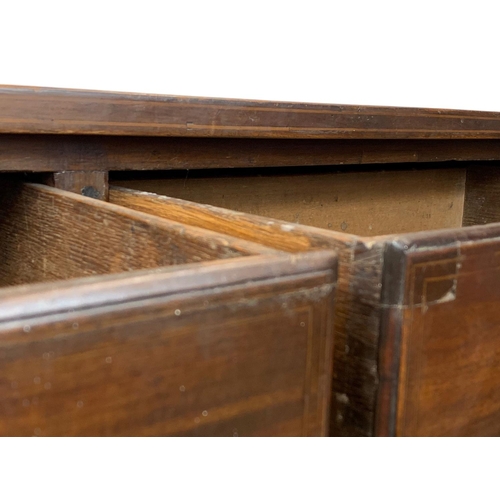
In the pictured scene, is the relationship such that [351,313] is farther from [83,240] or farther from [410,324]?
[83,240]

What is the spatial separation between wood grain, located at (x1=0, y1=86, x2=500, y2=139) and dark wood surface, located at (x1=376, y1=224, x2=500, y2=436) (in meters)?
0.54

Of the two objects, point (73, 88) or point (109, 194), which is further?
point (109, 194)

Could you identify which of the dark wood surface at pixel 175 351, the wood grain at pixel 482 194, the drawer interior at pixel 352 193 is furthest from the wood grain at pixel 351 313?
the wood grain at pixel 482 194

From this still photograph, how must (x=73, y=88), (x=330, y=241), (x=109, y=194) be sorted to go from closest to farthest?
(x=330, y=241) < (x=73, y=88) < (x=109, y=194)

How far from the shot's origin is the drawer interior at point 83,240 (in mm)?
824

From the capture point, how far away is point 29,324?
58cm

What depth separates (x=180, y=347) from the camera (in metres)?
0.65

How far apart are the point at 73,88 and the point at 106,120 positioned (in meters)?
0.07

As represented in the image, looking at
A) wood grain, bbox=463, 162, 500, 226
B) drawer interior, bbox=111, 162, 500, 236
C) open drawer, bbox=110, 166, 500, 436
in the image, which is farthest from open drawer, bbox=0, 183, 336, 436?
wood grain, bbox=463, 162, 500, 226

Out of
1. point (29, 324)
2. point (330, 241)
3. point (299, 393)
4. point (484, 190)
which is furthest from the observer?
point (484, 190)

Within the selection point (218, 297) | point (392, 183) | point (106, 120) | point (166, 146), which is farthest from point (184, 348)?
point (392, 183)

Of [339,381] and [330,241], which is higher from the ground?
[330,241]

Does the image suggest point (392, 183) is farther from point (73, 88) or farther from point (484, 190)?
point (73, 88)

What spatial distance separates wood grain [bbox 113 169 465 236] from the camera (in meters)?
1.57
